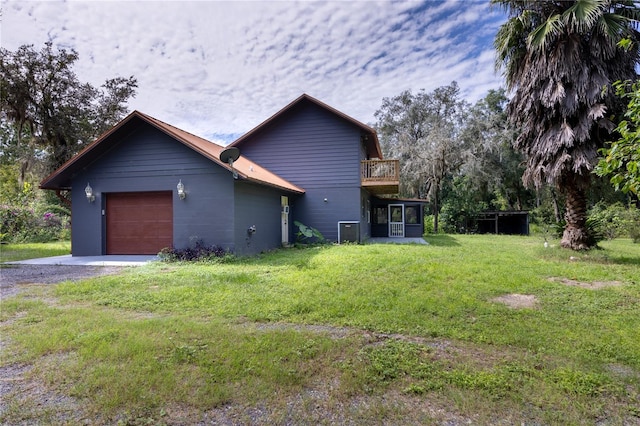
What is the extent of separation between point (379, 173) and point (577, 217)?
6989 mm

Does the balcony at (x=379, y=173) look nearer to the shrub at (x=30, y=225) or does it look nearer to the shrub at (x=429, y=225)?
the shrub at (x=429, y=225)

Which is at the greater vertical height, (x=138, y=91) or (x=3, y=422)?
(x=138, y=91)

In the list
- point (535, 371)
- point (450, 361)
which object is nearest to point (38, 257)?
point (450, 361)

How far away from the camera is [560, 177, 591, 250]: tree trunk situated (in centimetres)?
984

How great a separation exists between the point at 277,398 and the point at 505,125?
2637cm

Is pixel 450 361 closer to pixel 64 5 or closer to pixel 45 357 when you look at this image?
pixel 45 357

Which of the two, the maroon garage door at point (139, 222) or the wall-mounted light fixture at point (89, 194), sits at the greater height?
the wall-mounted light fixture at point (89, 194)

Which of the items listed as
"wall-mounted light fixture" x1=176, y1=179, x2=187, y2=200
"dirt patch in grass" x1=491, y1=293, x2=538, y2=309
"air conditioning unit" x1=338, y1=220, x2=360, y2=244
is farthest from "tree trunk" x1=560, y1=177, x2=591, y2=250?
"wall-mounted light fixture" x1=176, y1=179, x2=187, y2=200

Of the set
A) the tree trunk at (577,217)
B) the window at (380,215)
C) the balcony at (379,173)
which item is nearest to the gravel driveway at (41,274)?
the balcony at (379,173)

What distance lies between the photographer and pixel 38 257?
10227 millimetres

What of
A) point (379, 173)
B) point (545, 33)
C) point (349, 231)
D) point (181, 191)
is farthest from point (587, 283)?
point (181, 191)

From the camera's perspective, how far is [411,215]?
19422 millimetres

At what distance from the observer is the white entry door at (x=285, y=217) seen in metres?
13.1

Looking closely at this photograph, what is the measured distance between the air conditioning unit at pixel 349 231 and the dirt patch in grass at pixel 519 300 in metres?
8.18
